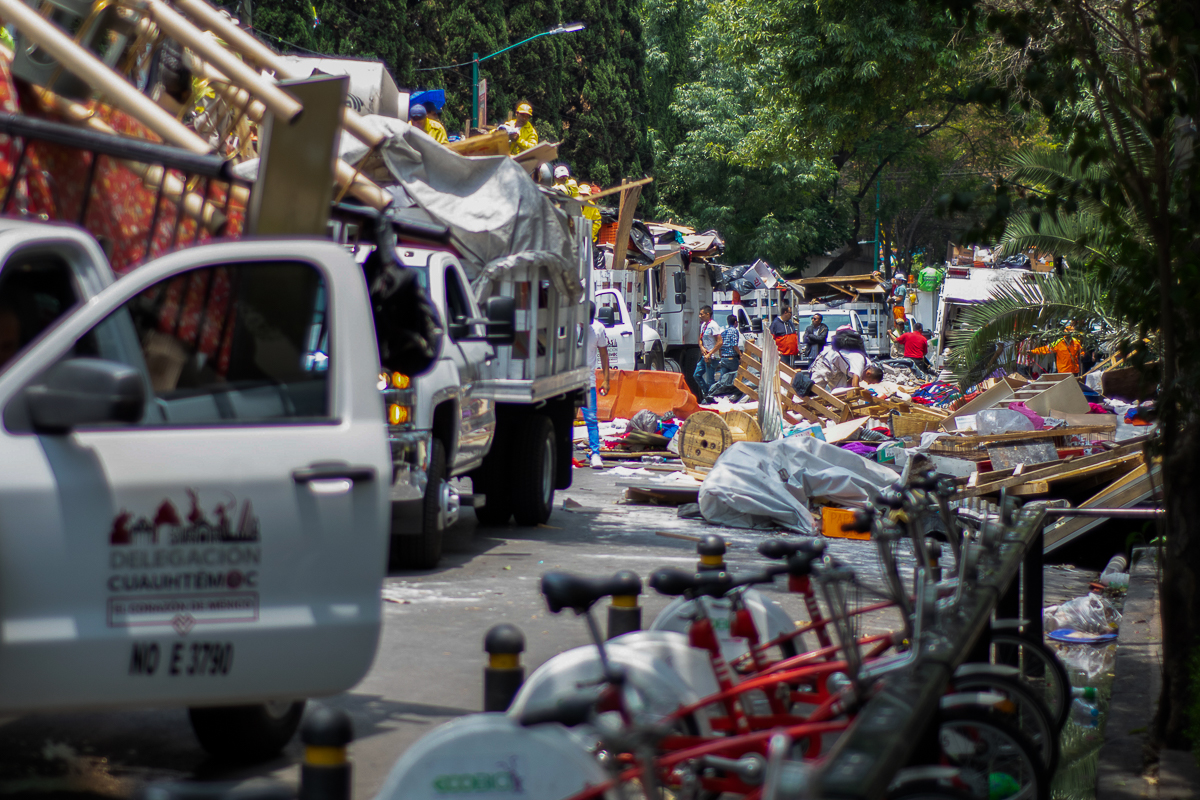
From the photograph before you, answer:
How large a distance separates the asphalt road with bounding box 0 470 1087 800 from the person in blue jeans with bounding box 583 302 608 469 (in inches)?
67.9

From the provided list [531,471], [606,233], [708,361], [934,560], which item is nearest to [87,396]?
[934,560]

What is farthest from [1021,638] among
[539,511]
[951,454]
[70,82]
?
[951,454]

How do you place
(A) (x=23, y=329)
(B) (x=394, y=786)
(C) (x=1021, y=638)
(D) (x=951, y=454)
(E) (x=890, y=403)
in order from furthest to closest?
(E) (x=890, y=403) → (D) (x=951, y=454) → (C) (x=1021, y=638) → (A) (x=23, y=329) → (B) (x=394, y=786)

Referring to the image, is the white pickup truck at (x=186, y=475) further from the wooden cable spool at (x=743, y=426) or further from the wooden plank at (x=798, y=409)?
the wooden plank at (x=798, y=409)

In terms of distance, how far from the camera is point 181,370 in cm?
393

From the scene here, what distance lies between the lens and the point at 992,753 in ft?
13.1

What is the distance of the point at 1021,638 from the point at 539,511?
6036 mm

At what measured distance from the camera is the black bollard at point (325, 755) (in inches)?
116

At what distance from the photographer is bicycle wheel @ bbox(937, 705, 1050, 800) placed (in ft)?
13.0

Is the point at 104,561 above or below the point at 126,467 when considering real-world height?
below

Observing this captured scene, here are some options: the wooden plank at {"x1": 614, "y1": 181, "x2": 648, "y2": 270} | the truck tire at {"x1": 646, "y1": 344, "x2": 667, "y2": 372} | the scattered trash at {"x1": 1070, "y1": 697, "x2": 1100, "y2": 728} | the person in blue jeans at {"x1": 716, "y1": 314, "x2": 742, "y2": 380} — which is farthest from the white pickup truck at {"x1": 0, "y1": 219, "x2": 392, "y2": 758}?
the truck tire at {"x1": 646, "y1": 344, "x2": 667, "y2": 372}

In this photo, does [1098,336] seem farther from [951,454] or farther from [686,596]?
[686,596]

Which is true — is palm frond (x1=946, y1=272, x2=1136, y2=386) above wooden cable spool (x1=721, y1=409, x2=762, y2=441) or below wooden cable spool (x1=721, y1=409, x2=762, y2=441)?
above

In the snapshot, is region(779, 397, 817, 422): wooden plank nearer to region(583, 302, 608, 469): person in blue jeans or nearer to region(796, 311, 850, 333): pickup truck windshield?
region(583, 302, 608, 469): person in blue jeans
